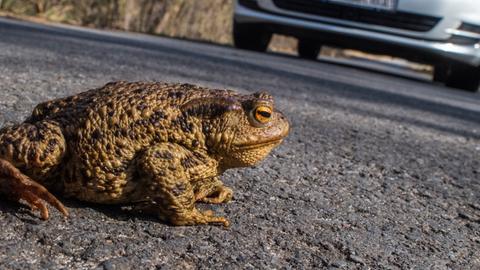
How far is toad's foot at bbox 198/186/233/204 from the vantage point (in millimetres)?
1792

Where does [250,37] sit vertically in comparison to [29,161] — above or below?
below

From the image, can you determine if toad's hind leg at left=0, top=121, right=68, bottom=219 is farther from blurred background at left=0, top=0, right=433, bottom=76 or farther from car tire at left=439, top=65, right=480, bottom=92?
blurred background at left=0, top=0, right=433, bottom=76

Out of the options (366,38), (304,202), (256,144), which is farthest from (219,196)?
(366,38)

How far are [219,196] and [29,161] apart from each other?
558 millimetres

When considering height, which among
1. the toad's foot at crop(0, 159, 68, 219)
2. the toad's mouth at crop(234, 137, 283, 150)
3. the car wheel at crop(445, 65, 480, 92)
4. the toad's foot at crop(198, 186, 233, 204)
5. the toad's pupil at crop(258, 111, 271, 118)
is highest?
the toad's pupil at crop(258, 111, 271, 118)

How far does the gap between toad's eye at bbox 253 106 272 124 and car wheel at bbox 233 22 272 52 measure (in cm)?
615

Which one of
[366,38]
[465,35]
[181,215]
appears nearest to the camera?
[181,215]

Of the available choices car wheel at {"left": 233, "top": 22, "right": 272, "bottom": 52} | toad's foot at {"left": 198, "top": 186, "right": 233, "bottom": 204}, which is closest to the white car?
car wheel at {"left": 233, "top": 22, "right": 272, "bottom": 52}

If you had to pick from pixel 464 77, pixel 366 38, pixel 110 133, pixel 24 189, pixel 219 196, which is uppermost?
pixel 110 133

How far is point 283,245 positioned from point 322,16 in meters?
5.78

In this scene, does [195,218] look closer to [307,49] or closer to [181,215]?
[181,215]

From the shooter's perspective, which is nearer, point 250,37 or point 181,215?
point 181,215

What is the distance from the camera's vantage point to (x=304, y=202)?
199cm

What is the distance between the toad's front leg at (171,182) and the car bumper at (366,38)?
5.67 m
